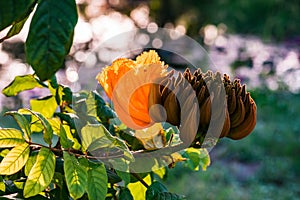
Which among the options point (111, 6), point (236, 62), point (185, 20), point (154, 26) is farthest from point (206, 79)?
point (185, 20)

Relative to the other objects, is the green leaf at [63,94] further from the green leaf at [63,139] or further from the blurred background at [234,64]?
the blurred background at [234,64]

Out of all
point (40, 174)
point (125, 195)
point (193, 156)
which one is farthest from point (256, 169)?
point (40, 174)

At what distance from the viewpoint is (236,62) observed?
18.2 ft

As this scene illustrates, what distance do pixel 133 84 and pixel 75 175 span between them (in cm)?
10

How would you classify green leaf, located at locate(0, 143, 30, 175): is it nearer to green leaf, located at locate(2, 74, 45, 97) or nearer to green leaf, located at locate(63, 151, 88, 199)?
green leaf, located at locate(63, 151, 88, 199)

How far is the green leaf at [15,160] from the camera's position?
522 mm

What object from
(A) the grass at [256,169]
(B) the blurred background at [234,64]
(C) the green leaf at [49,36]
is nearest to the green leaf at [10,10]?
(C) the green leaf at [49,36]

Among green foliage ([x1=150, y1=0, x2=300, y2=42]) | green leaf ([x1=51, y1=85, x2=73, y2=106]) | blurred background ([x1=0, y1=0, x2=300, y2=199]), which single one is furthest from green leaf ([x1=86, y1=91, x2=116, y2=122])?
green foliage ([x1=150, y1=0, x2=300, y2=42])

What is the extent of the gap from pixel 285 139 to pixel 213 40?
270 centimetres

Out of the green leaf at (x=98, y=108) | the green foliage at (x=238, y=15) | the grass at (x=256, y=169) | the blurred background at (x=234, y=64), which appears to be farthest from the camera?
the green foliage at (x=238, y=15)

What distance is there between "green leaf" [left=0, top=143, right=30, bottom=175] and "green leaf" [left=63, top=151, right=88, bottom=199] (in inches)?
1.6

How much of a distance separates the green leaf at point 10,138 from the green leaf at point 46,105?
0.64 feet

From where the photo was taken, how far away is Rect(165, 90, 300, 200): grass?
9.81ft

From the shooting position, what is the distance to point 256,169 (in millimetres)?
3439
